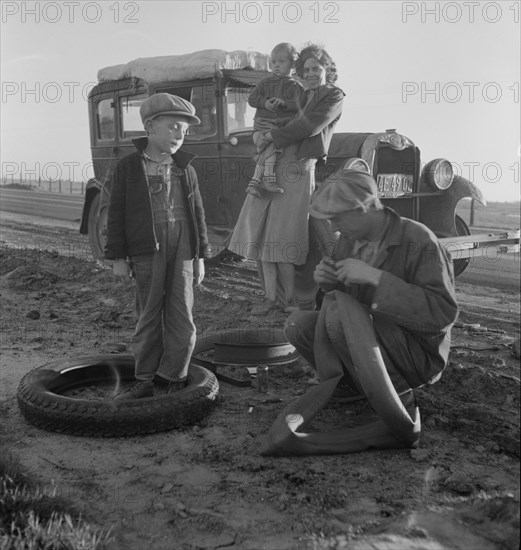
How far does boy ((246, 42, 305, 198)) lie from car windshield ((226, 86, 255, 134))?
210cm

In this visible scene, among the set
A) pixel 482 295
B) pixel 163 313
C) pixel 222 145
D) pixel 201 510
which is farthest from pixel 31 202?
pixel 201 510

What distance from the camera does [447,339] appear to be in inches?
127

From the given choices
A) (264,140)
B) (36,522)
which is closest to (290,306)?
(264,140)

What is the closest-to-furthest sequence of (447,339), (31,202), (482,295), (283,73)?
1. (447,339)
2. (283,73)
3. (482,295)
4. (31,202)

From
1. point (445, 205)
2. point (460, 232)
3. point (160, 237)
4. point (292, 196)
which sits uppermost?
point (292, 196)

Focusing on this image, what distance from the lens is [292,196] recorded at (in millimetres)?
5742

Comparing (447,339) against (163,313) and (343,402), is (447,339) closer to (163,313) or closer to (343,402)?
(343,402)

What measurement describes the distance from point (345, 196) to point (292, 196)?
274 centimetres

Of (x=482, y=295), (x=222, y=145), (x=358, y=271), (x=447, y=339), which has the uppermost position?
(x=222, y=145)

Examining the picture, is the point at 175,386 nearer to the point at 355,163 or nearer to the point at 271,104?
the point at 271,104

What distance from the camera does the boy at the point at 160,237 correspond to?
365 centimetres

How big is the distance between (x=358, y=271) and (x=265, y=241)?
9.49ft

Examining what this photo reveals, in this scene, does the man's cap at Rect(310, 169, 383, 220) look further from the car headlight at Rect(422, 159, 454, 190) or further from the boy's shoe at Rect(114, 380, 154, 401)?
the car headlight at Rect(422, 159, 454, 190)

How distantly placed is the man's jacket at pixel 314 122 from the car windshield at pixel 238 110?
2429 millimetres
